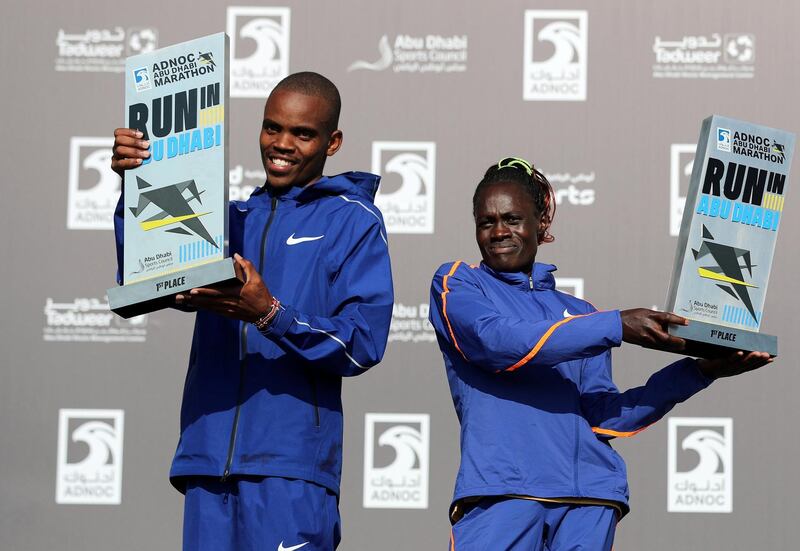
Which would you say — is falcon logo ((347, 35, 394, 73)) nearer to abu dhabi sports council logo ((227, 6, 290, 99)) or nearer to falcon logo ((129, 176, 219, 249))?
abu dhabi sports council logo ((227, 6, 290, 99))

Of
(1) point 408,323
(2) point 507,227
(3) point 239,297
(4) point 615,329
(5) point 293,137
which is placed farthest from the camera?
(1) point 408,323

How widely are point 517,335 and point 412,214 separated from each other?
193 cm

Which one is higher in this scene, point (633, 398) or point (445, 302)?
point (445, 302)

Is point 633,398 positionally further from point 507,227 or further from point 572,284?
point 572,284

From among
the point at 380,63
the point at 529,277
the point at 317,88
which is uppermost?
the point at 380,63

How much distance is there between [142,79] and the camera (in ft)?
7.89

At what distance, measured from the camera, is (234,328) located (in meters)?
2.41

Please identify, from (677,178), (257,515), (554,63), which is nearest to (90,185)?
(554,63)

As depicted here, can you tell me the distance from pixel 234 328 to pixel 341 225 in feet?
0.91

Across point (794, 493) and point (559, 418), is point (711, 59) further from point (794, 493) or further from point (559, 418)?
point (559, 418)

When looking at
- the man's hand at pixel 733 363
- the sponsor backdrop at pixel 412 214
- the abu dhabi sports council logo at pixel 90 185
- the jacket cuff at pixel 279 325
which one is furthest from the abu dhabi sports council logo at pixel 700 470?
the jacket cuff at pixel 279 325

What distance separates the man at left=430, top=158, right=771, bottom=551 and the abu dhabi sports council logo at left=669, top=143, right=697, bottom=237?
Answer: 5.58 ft

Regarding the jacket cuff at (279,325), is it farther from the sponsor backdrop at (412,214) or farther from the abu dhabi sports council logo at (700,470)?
the abu dhabi sports council logo at (700,470)

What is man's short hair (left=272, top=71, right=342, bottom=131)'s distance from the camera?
257 centimetres
